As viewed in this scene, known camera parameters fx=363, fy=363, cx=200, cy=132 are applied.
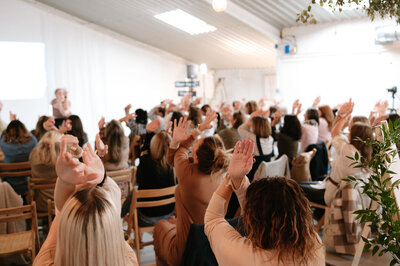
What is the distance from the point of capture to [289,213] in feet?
4.32

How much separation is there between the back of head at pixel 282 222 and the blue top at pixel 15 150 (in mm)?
3874

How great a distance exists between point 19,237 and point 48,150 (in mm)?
967

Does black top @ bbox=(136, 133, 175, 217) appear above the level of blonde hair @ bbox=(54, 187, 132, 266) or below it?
below

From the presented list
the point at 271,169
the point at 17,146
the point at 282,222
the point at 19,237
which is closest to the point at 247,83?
the point at 17,146

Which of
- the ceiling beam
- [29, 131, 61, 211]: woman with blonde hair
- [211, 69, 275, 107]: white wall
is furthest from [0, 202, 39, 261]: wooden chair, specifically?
[211, 69, 275, 107]: white wall

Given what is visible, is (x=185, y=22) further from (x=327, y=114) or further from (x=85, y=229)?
(x=85, y=229)

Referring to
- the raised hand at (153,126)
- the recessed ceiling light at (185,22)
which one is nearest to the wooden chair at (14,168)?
the raised hand at (153,126)

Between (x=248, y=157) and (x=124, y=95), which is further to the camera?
(x=124, y=95)

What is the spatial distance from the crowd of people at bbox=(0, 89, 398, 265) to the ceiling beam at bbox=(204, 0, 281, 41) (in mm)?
2935

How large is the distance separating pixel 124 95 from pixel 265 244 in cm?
1011

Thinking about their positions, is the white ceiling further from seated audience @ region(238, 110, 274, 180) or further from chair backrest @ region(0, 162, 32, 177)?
chair backrest @ region(0, 162, 32, 177)

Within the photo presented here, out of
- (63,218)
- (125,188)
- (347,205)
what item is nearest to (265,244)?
(63,218)

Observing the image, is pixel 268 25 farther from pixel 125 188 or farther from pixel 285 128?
pixel 125 188

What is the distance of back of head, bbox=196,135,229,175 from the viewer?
246 cm
